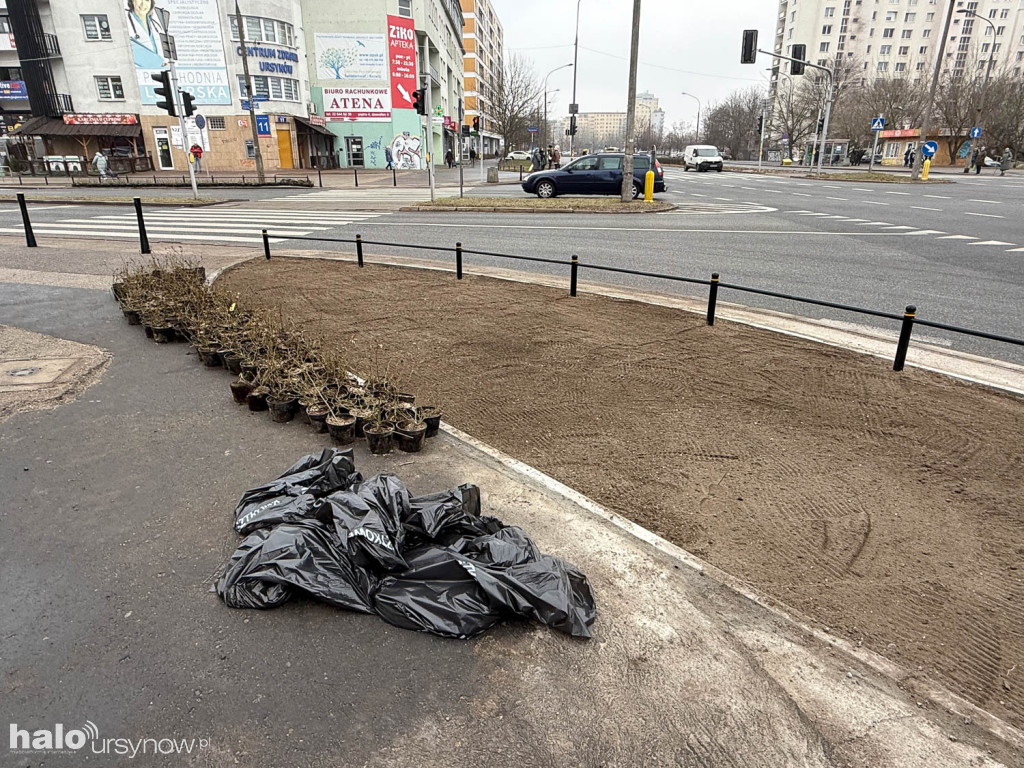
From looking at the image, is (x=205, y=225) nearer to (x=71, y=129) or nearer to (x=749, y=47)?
(x=749, y=47)

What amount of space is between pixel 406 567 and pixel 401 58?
54030 millimetres

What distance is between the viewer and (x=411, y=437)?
4.38 meters

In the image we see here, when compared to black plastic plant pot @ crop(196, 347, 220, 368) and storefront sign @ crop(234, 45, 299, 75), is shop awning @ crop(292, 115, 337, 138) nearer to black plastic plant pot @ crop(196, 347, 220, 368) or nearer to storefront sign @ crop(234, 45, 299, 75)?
storefront sign @ crop(234, 45, 299, 75)

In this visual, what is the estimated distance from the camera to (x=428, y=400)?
217 inches

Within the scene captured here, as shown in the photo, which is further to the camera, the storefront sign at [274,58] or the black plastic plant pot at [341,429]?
the storefront sign at [274,58]

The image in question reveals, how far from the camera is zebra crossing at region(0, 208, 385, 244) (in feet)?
49.8

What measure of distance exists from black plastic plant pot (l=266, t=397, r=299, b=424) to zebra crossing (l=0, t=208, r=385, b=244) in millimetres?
9064

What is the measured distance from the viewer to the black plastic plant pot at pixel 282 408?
4.84 meters

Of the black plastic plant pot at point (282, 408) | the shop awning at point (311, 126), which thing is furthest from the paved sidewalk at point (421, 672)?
the shop awning at point (311, 126)

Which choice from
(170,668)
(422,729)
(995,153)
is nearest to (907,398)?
(422,729)

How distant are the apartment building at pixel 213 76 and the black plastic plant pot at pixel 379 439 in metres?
41.7

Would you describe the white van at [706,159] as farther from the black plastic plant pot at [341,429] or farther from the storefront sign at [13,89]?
the storefront sign at [13,89]

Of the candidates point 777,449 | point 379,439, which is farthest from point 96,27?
Answer: point 777,449

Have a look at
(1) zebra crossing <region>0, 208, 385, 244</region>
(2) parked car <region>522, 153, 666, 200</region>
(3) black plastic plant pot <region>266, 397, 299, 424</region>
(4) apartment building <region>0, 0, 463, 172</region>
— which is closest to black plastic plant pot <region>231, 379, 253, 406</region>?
(3) black plastic plant pot <region>266, 397, 299, 424</region>
